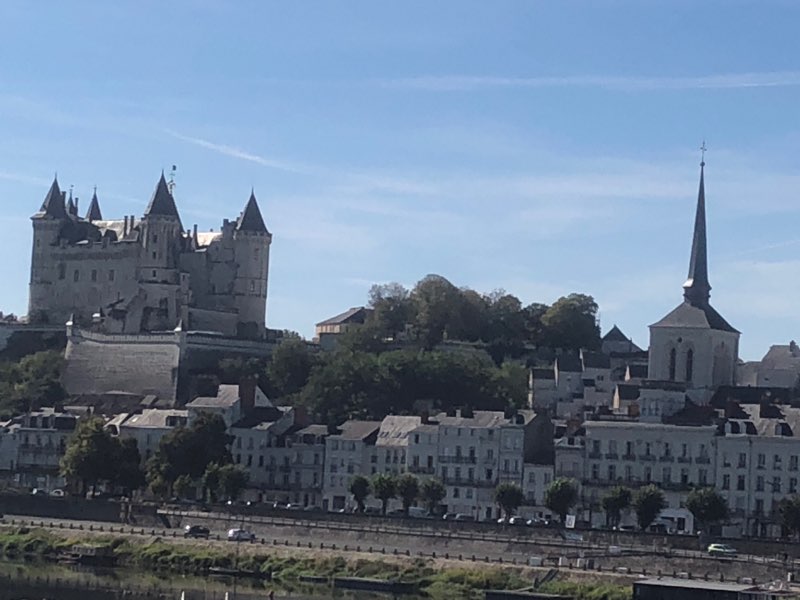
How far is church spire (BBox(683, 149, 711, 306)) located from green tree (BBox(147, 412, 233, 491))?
2732 centimetres

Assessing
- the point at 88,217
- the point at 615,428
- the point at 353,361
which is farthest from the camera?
the point at 88,217

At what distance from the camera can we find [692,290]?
104062 mm

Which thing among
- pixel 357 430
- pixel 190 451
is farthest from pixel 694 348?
pixel 190 451

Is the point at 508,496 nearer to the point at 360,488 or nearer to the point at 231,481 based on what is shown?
the point at 360,488

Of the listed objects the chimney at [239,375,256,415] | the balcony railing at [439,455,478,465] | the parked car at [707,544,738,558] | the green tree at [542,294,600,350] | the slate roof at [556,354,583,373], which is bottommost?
the parked car at [707,544,738,558]

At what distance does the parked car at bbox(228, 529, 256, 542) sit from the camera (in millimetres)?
72562

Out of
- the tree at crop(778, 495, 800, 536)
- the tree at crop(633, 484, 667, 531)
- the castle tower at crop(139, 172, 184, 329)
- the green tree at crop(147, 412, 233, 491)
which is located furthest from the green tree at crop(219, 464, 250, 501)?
the castle tower at crop(139, 172, 184, 329)

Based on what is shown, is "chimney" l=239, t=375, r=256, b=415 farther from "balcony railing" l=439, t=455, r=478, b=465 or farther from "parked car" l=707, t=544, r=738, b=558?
"parked car" l=707, t=544, r=738, b=558

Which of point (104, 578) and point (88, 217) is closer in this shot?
point (104, 578)

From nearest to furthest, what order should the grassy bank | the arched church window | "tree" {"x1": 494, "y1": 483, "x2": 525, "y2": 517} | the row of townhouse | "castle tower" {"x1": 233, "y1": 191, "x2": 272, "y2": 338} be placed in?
the grassy bank → the row of townhouse → "tree" {"x1": 494, "y1": 483, "x2": 525, "y2": 517} → the arched church window → "castle tower" {"x1": 233, "y1": 191, "x2": 272, "y2": 338}

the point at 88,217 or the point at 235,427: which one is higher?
the point at 88,217

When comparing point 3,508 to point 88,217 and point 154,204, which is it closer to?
point 154,204

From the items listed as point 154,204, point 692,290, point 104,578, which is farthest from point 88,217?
point 104,578

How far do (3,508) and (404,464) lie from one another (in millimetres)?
17006
